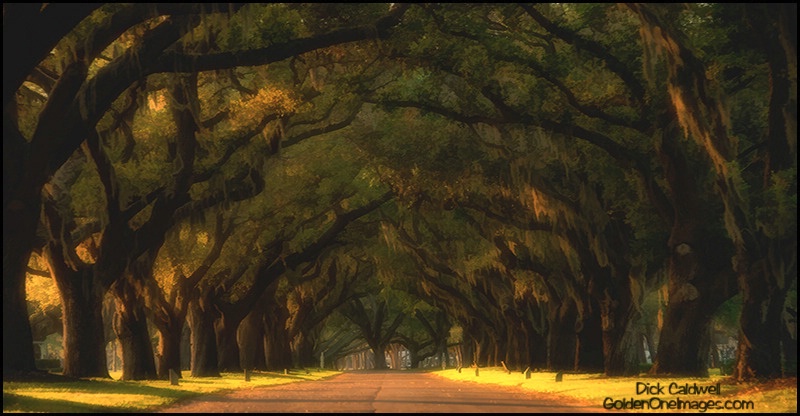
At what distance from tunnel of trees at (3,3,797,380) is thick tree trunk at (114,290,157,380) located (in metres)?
0.07

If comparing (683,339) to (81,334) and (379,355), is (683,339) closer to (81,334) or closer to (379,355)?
(81,334)

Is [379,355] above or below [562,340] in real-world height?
above

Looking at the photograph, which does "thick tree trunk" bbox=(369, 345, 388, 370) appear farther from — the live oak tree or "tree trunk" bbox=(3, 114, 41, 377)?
the live oak tree

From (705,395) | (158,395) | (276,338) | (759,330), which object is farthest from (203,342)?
(705,395)

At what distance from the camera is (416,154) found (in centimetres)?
3666

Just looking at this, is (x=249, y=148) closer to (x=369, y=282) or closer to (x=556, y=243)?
(x=556, y=243)

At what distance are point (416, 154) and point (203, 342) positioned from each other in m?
17.3

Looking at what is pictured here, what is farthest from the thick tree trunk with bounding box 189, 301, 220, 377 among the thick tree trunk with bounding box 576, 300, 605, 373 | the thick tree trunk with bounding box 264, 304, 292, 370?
the thick tree trunk with bounding box 264, 304, 292, 370

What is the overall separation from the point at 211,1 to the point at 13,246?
759 cm

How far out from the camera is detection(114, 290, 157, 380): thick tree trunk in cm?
3750

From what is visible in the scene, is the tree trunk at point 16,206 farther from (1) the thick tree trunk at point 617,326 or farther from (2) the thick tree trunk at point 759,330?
(1) the thick tree trunk at point 617,326

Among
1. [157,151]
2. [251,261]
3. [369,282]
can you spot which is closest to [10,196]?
[157,151]

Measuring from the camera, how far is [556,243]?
4219 centimetres

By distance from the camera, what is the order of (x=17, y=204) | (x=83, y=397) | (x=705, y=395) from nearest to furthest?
(x=705, y=395), (x=83, y=397), (x=17, y=204)
